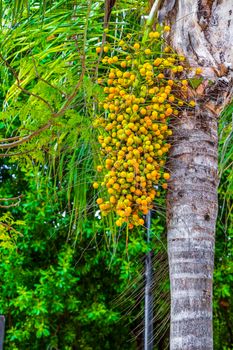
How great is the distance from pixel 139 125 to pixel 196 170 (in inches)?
14.5

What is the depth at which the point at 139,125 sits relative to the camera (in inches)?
137

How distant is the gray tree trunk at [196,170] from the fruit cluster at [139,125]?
0.08m

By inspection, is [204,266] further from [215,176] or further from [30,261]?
[30,261]

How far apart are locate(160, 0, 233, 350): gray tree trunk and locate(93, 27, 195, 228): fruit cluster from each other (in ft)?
0.26

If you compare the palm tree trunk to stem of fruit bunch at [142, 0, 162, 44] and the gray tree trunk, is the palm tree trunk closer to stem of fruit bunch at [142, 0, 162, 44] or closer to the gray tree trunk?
the gray tree trunk

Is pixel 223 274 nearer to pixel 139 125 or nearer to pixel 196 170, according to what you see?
pixel 196 170

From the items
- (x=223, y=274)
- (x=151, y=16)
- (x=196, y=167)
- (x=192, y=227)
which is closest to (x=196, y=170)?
(x=196, y=167)

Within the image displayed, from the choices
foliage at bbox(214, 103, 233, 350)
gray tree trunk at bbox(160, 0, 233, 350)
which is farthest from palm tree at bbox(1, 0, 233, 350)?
foliage at bbox(214, 103, 233, 350)

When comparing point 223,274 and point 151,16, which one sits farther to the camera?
point 223,274

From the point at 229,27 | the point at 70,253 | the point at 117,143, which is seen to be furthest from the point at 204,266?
the point at 70,253

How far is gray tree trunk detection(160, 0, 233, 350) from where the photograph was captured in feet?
11.0

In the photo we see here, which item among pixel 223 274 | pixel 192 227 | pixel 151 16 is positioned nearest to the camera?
pixel 192 227

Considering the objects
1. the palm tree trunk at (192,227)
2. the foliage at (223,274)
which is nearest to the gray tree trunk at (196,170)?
the palm tree trunk at (192,227)

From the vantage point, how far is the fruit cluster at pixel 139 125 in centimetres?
340
